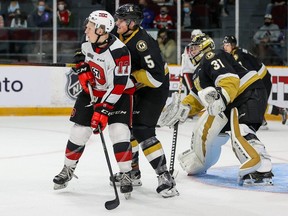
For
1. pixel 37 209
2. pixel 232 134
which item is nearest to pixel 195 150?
pixel 232 134

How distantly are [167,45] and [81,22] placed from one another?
1158mm

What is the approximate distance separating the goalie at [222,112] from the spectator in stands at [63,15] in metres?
4.97

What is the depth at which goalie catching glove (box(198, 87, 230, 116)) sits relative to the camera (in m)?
4.66

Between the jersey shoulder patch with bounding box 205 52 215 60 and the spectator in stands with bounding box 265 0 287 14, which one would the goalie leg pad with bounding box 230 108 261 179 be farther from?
the spectator in stands with bounding box 265 0 287 14

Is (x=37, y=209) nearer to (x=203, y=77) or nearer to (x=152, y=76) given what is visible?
(x=152, y=76)

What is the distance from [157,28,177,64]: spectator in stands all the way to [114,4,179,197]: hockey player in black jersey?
528 centimetres

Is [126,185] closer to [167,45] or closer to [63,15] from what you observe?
[167,45]

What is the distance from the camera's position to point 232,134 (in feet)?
16.0

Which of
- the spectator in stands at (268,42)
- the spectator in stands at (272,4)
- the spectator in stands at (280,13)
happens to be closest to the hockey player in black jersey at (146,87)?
the spectator in stands at (268,42)

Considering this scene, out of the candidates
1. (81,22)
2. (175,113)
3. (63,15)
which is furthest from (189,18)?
(175,113)

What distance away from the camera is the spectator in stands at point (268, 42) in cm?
974

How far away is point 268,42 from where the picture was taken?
32.3 ft

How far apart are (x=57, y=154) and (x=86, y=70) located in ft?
6.60

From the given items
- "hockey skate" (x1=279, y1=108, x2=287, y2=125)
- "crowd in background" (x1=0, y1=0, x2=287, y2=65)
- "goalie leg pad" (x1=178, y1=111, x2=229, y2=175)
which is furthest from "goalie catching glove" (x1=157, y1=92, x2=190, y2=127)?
"crowd in background" (x1=0, y1=0, x2=287, y2=65)
